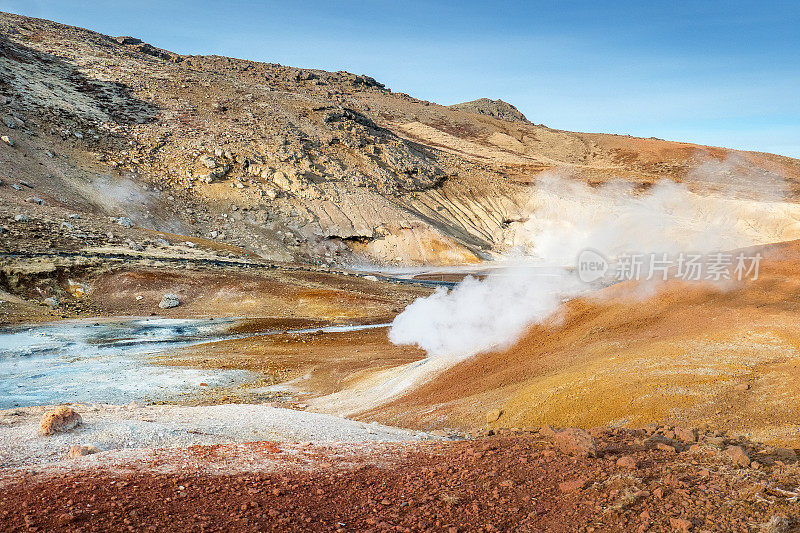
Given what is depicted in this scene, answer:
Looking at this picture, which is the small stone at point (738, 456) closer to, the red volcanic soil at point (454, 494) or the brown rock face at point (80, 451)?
the red volcanic soil at point (454, 494)

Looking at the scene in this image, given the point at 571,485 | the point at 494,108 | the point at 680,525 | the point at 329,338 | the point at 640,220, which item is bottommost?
the point at 329,338

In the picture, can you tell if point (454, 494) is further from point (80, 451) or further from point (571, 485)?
point (80, 451)

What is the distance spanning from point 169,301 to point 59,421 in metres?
19.7

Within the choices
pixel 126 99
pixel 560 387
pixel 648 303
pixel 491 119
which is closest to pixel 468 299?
pixel 648 303

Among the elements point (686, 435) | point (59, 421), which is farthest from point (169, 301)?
point (686, 435)

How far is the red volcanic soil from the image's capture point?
3957mm

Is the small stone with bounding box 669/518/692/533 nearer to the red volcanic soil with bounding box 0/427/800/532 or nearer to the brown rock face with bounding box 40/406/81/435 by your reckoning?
the red volcanic soil with bounding box 0/427/800/532

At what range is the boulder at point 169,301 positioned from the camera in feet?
80.9

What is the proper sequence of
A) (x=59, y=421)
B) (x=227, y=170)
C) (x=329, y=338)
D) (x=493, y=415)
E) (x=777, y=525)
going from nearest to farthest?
(x=777, y=525)
(x=59, y=421)
(x=493, y=415)
(x=329, y=338)
(x=227, y=170)

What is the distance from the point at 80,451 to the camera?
17.7 feet

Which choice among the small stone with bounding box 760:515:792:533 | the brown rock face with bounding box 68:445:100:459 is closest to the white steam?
the small stone with bounding box 760:515:792:533

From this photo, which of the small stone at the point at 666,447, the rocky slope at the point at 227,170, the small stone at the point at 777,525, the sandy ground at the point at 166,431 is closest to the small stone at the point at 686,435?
the small stone at the point at 666,447

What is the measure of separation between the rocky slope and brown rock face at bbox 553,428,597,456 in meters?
28.6

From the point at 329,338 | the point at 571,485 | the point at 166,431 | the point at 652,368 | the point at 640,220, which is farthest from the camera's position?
the point at 640,220
